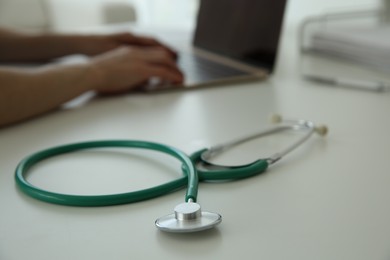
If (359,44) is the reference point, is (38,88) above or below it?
below

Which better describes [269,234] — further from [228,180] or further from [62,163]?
[62,163]

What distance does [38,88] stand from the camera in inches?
30.4

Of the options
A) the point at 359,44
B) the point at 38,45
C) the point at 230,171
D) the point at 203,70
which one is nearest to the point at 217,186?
the point at 230,171

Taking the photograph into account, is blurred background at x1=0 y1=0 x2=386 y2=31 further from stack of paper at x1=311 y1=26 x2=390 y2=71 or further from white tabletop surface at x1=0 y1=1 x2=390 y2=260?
white tabletop surface at x1=0 y1=1 x2=390 y2=260

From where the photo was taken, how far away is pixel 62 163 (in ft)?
1.92

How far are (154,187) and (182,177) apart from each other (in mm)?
35

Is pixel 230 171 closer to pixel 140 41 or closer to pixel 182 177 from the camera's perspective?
pixel 182 177

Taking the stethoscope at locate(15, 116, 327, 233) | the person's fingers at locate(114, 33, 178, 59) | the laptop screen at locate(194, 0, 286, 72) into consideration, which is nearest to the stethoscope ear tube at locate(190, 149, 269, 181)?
the stethoscope at locate(15, 116, 327, 233)

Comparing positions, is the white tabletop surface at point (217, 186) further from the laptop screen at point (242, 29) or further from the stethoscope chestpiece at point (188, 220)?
the laptop screen at point (242, 29)

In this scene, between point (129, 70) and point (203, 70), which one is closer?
point (129, 70)

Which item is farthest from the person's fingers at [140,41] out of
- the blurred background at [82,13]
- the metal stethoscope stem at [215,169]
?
the blurred background at [82,13]

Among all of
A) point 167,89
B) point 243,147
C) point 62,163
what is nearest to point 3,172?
point 62,163

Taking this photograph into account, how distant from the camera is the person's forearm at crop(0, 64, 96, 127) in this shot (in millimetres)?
733

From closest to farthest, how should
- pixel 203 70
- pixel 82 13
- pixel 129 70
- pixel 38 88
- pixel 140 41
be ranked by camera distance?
pixel 38 88 < pixel 129 70 < pixel 203 70 < pixel 140 41 < pixel 82 13
